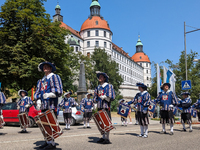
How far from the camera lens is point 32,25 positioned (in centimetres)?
2291

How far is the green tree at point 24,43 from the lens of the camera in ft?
72.4

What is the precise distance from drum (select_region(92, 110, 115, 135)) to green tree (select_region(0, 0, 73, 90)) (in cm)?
1630

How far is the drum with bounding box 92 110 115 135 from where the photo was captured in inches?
265

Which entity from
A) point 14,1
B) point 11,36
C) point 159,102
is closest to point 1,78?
point 11,36

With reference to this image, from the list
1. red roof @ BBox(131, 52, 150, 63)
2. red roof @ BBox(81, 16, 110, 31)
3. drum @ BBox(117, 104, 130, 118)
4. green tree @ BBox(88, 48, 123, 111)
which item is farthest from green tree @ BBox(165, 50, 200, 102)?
red roof @ BBox(131, 52, 150, 63)

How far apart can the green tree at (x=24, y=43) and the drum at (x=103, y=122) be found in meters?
16.3

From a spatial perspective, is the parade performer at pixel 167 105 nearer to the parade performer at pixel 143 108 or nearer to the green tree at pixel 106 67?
the parade performer at pixel 143 108

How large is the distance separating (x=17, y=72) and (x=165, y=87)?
15961 mm

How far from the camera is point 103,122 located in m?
6.77

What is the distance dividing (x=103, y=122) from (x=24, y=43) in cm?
1849

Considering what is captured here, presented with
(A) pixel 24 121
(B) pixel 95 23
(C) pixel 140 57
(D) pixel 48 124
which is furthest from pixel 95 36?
(D) pixel 48 124

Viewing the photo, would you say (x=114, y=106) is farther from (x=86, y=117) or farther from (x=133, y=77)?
(x=133, y=77)

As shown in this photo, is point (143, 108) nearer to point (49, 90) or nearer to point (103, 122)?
point (103, 122)

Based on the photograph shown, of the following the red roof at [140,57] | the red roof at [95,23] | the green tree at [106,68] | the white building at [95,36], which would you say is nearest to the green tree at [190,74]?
the green tree at [106,68]
